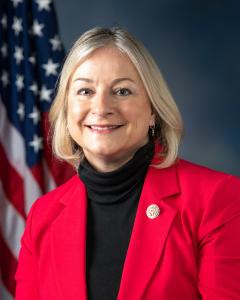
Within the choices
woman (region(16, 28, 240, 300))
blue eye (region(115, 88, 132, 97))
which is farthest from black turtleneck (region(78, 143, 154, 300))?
blue eye (region(115, 88, 132, 97))

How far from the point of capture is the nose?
1.88 m

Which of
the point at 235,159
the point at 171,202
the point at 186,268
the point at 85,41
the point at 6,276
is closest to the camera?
the point at 186,268

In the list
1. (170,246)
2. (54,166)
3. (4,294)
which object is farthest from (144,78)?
(4,294)

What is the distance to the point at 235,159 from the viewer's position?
11.8 ft

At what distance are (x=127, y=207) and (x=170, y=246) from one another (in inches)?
10.3

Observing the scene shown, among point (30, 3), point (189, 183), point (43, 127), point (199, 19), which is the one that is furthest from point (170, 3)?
point (189, 183)

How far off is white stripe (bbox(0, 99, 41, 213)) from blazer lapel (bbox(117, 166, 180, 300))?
1365 millimetres

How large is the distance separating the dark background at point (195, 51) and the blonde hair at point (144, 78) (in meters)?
1.57

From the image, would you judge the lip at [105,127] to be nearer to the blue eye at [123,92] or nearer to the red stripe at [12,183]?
the blue eye at [123,92]

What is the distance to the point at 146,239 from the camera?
1.81 metres

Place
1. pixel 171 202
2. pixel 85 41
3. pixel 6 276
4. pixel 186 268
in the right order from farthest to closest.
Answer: pixel 6 276 → pixel 85 41 → pixel 171 202 → pixel 186 268

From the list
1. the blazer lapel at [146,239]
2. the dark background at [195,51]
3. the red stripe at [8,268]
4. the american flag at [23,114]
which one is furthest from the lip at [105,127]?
the dark background at [195,51]

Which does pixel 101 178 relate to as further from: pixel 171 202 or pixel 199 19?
pixel 199 19

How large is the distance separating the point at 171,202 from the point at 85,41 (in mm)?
648
